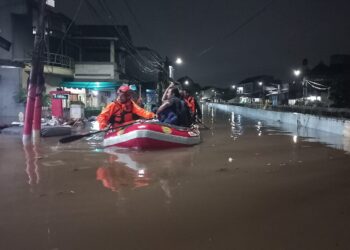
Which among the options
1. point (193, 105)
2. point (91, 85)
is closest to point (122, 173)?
point (193, 105)

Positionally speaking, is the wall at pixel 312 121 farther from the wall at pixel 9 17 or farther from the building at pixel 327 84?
the wall at pixel 9 17

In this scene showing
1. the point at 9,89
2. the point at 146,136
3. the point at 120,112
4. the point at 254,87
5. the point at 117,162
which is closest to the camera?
the point at 117,162

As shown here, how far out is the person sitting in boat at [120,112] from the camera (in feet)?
42.4

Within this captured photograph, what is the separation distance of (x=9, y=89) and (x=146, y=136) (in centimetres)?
1777

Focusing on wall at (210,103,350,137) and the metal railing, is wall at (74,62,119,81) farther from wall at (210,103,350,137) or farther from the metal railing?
wall at (210,103,350,137)

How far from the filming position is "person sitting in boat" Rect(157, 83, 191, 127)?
45.2 feet

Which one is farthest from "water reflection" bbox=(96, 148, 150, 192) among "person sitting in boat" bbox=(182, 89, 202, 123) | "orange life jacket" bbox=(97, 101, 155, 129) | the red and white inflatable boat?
"person sitting in boat" bbox=(182, 89, 202, 123)

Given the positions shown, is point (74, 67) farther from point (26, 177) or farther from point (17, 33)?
point (26, 177)

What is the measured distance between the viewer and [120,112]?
13273 mm

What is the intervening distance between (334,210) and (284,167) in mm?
3743

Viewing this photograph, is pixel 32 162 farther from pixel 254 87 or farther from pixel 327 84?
pixel 254 87

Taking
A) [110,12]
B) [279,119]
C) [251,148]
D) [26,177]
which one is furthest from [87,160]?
[279,119]

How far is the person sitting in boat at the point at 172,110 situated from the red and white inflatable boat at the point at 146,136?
31.8 inches

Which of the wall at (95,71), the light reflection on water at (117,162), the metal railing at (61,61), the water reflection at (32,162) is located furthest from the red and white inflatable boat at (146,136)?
the wall at (95,71)
